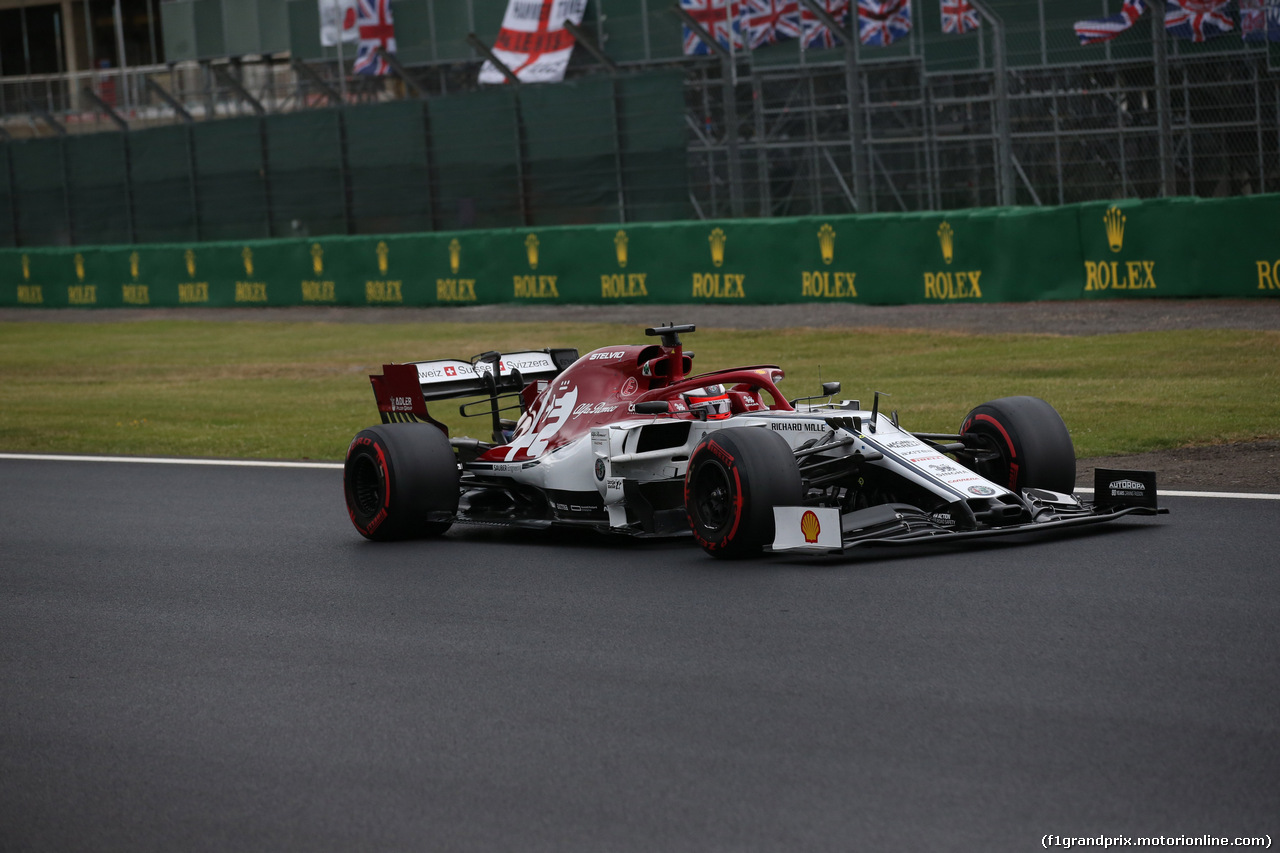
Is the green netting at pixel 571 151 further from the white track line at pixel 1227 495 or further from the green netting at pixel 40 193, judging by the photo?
the white track line at pixel 1227 495

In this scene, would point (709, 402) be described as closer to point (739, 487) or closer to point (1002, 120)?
point (739, 487)

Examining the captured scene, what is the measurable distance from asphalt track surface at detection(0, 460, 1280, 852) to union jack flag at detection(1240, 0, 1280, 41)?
13.8 meters

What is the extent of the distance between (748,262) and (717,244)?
0.60 meters

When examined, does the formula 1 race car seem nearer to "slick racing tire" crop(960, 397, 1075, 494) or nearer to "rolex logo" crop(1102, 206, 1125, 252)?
"slick racing tire" crop(960, 397, 1075, 494)

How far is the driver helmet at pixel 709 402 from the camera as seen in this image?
876cm

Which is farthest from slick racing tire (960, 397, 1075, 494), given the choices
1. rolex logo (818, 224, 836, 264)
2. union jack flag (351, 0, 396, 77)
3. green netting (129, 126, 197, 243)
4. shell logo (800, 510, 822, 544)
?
union jack flag (351, 0, 396, 77)

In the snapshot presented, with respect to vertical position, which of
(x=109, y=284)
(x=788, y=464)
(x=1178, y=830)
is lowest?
(x=1178, y=830)

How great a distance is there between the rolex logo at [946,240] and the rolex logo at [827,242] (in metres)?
1.65

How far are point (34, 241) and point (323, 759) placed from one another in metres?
33.7

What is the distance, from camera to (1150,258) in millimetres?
18422

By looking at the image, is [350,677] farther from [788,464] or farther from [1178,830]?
[1178,830]

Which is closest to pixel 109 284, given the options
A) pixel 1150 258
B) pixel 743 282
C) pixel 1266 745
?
pixel 743 282

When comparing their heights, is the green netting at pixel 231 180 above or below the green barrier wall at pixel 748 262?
above

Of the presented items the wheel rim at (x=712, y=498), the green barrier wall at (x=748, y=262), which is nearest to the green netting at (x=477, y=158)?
the green barrier wall at (x=748, y=262)
